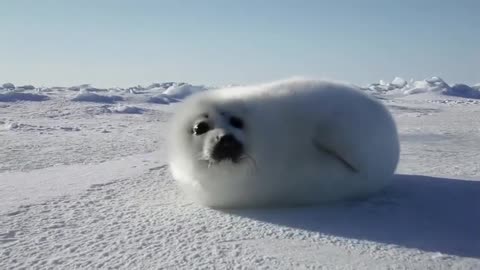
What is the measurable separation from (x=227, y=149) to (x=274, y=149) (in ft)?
1.11

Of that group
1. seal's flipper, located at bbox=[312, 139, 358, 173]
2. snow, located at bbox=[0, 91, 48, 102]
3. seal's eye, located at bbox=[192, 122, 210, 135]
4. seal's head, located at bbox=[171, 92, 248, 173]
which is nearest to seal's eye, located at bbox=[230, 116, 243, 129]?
seal's head, located at bbox=[171, 92, 248, 173]

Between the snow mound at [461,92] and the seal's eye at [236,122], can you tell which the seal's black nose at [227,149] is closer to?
the seal's eye at [236,122]

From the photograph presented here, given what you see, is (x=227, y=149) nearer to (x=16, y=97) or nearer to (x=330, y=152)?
(x=330, y=152)

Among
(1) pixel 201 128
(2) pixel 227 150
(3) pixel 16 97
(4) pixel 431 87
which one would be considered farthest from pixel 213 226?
(4) pixel 431 87

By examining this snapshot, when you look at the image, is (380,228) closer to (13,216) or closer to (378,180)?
(378,180)

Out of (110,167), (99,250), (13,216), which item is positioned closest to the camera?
(99,250)

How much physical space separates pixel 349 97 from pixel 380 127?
288mm

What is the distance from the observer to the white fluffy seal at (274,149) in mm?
2680

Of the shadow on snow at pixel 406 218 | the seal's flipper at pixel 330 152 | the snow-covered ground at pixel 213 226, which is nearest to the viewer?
the snow-covered ground at pixel 213 226

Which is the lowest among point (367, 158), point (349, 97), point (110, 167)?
point (110, 167)

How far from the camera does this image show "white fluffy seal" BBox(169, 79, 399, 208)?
268cm

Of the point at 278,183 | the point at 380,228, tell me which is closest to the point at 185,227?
the point at 278,183

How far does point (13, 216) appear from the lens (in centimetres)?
256

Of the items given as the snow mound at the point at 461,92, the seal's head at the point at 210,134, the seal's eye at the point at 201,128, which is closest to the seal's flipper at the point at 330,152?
the seal's head at the point at 210,134
